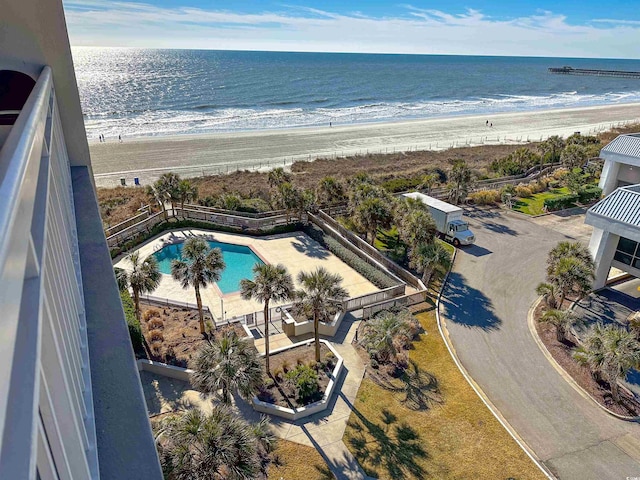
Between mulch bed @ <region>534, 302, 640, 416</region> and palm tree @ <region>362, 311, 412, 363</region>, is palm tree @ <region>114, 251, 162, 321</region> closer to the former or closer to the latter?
palm tree @ <region>362, 311, 412, 363</region>

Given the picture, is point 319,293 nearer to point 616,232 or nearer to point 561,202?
point 616,232

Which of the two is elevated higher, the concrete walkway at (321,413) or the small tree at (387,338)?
the small tree at (387,338)

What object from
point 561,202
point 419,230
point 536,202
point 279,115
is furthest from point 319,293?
point 279,115

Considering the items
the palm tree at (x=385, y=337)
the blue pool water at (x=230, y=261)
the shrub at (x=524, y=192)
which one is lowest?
the blue pool water at (x=230, y=261)

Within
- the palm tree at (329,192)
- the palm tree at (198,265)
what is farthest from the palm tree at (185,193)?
the palm tree at (198,265)

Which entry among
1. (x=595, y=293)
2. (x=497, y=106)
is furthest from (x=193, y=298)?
(x=497, y=106)

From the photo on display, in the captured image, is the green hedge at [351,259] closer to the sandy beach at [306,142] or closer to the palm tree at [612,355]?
the palm tree at [612,355]

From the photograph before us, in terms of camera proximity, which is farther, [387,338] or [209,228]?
[209,228]

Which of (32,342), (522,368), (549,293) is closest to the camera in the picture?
(32,342)
